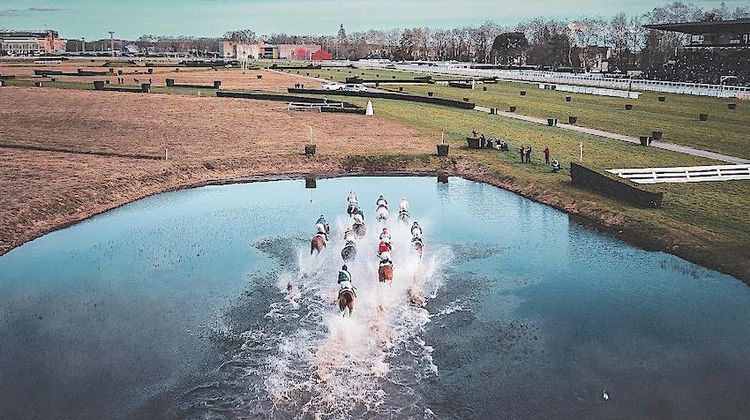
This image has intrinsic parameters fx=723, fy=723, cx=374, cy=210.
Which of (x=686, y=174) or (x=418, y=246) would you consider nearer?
(x=418, y=246)

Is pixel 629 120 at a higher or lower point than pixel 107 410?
higher

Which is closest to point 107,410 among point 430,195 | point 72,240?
point 72,240

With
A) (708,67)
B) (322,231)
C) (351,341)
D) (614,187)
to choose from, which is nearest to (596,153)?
(614,187)

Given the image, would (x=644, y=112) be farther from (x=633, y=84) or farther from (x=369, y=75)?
(x=369, y=75)

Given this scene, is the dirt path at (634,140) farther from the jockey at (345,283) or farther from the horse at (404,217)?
the jockey at (345,283)

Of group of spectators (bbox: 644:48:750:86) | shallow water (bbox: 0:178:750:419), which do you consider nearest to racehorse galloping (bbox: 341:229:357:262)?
shallow water (bbox: 0:178:750:419)

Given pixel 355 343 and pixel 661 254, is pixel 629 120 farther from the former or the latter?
pixel 355 343
